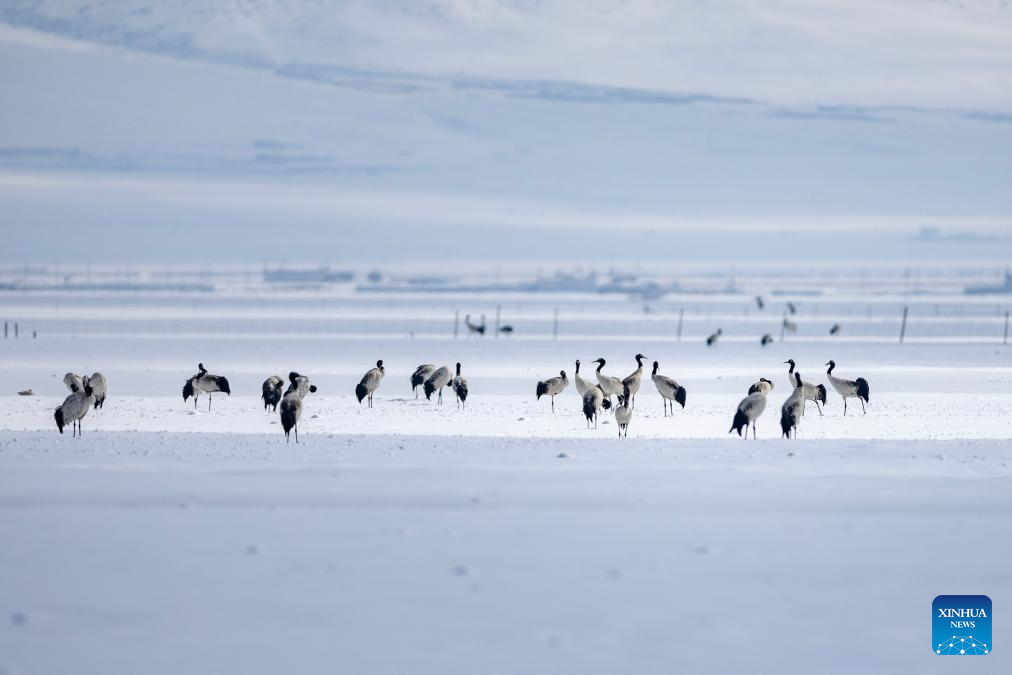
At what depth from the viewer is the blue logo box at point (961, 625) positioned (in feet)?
26.0

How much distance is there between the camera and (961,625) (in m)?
8.18

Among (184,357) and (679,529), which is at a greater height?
(184,357)

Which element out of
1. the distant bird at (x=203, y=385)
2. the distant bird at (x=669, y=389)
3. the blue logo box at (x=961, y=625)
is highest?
the distant bird at (x=669, y=389)

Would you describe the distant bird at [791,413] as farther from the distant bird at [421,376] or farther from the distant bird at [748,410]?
the distant bird at [421,376]

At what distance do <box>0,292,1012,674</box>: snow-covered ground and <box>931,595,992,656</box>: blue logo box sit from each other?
103 millimetres

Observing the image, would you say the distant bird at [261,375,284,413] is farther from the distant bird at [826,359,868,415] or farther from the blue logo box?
the blue logo box

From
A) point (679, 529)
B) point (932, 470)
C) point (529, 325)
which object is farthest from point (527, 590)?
point (529, 325)

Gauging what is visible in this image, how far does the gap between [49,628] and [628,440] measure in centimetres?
1063

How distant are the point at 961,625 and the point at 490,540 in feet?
12.5

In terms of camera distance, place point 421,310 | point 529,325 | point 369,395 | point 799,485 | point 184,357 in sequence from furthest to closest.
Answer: point 421,310, point 529,325, point 184,357, point 369,395, point 799,485

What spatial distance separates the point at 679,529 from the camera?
1088cm

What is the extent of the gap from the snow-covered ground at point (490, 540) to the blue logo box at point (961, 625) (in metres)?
0.10

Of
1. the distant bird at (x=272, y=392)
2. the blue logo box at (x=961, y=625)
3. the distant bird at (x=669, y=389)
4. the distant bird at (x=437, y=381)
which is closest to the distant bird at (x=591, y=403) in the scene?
the distant bird at (x=669, y=389)

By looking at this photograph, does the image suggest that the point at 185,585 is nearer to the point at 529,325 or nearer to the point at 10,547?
the point at 10,547
